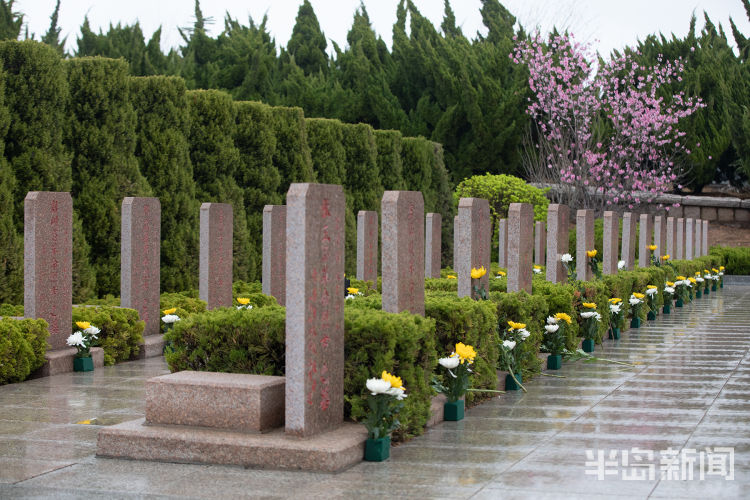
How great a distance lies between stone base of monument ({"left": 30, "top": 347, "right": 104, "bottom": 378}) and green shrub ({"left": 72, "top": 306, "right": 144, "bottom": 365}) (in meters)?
0.14

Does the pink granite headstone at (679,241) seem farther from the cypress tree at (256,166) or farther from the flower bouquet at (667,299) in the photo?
the cypress tree at (256,166)

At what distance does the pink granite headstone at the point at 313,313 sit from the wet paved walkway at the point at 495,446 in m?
0.43

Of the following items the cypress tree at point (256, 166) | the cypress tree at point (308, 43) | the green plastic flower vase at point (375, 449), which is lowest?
the green plastic flower vase at point (375, 449)

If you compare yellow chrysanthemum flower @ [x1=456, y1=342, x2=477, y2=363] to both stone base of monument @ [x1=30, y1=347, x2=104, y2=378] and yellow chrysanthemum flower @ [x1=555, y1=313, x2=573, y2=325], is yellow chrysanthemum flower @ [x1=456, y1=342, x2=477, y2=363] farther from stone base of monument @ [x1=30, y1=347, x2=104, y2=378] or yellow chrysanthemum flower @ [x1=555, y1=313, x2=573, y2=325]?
stone base of monument @ [x1=30, y1=347, x2=104, y2=378]

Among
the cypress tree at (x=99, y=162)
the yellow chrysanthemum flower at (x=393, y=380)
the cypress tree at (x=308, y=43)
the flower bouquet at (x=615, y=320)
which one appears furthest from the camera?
the cypress tree at (x=308, y=43)

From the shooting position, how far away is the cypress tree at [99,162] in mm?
13258

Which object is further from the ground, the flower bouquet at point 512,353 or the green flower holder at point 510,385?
the flower bouquet at point 512,353

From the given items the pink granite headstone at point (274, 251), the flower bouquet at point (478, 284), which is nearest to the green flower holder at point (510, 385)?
the flower bouquet at point (478, 284)

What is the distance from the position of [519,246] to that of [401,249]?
11.0ft

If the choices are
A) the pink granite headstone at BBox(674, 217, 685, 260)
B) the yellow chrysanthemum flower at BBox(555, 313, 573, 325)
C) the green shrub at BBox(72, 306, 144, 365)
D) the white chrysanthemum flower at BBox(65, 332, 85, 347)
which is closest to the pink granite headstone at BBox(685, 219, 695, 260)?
the pink granite headstone at BBox(674, 217, 685, 260)

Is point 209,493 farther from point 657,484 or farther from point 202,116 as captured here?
point 202,116

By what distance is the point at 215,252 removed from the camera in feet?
39.6

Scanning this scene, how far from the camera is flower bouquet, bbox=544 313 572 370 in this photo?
400 inches

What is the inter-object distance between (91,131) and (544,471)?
947 cm
